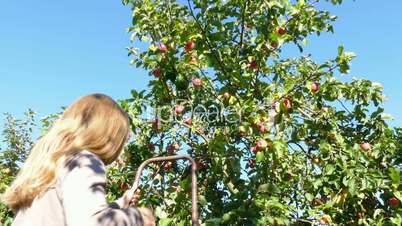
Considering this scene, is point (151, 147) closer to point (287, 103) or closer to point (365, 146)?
A: point (287, 103)

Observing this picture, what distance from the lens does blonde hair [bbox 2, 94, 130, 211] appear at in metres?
1.57

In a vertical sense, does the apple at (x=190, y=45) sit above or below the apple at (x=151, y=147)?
above

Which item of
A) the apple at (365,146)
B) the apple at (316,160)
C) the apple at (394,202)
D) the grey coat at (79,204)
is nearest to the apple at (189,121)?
the apple at (316,160)

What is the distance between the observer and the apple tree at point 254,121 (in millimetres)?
4559

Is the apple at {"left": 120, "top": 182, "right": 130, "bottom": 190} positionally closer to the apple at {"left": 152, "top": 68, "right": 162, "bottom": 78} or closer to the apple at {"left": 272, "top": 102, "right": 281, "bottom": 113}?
the apple at {"left": 152, "top": 68, "right": 162, "bottom": 78}

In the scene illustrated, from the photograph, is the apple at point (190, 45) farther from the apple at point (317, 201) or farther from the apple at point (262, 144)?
the apple at point (317, 201)

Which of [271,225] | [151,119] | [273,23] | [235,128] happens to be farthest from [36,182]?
[273,23]

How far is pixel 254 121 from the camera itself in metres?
4.48

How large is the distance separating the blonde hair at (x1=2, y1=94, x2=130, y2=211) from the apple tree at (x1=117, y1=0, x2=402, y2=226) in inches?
107

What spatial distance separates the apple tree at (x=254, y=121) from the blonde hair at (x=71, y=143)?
271 centimetres

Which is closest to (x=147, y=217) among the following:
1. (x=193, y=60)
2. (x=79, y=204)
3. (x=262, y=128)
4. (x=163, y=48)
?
(x=79, y=204)

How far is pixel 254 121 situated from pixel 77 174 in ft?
10.3

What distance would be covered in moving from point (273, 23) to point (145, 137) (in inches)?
70.3

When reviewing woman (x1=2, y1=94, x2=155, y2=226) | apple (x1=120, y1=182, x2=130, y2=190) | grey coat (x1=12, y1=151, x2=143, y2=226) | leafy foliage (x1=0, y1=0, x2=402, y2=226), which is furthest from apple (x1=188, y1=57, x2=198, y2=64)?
grey coat (x1=12, y1=151, x2=143, y2=226)
